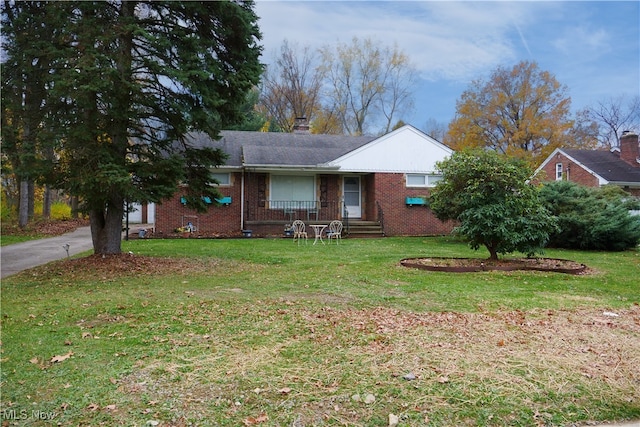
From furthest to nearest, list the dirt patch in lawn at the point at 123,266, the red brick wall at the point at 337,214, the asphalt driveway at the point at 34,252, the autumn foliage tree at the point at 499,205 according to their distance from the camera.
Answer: the red brick wall at the point at 337,214, the asphalt driveway at the point at 34,252, the autumn foliage tree at the point at 499,205, the dirt patch in lawn at the point at 123,266

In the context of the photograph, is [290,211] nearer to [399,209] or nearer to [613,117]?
[399,209]

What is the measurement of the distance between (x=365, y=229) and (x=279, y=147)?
18.0ft

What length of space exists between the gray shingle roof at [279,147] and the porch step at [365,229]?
9.95 ft

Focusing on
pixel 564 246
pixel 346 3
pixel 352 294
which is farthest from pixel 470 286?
pixel 564 246

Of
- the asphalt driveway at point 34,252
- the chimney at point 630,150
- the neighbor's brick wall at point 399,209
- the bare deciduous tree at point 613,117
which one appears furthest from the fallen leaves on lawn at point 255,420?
the bare deciduous tree at point 613,117

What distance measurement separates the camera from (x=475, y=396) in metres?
3.19

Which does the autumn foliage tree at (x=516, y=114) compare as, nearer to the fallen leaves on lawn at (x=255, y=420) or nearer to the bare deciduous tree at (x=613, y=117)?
the bare deciduous tree at (x=613, y=117)

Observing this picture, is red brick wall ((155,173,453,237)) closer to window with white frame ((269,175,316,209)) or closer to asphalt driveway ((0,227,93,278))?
window with white frame ((269,175,316,209))

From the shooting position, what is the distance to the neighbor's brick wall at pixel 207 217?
17.5 metres

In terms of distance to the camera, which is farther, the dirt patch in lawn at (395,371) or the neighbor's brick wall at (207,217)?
the neighbor's brick wall at (207,217)

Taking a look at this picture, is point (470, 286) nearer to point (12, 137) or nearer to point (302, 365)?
point (302, 365)

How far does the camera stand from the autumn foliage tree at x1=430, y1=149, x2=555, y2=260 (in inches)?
372

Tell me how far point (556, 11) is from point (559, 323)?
351 inches

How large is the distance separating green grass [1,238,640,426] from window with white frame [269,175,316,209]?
11588 mm
